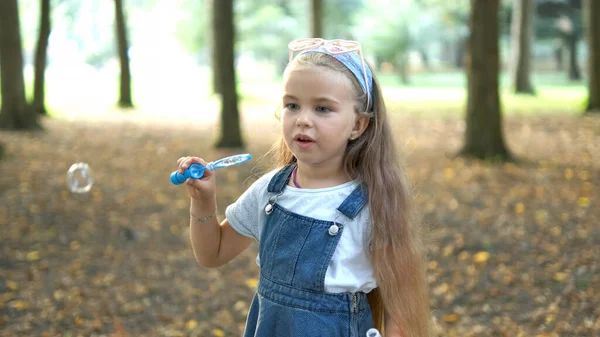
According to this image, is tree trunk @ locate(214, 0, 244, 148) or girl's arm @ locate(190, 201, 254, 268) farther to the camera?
tree trunk @ locate(214, 0, 244, 148)

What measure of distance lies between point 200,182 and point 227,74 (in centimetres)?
892

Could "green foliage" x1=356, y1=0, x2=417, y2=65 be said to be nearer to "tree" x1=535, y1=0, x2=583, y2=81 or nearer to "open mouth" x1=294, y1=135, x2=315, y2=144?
"tree" x1=535, y1=0, x2=583, y2=81

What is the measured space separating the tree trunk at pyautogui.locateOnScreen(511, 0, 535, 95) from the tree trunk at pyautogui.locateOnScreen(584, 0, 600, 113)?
662 cm

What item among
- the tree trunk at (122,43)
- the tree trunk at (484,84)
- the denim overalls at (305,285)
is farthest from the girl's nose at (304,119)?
the tree trunk at (122,43)

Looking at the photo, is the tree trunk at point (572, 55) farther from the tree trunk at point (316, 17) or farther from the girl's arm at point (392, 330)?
the girl's arm at point (392, 330)

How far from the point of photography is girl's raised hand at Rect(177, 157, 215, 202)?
212 cm

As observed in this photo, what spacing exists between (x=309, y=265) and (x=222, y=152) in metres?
9.07

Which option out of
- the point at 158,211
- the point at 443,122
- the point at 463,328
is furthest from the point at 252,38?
the point at 463,328

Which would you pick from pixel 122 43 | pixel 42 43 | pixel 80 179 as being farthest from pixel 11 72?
pixel 80 179

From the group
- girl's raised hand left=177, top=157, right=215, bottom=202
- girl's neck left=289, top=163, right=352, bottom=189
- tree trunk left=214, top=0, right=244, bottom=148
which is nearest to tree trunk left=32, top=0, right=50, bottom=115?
tree trunk left=214, top=0, right=244, bottom=148

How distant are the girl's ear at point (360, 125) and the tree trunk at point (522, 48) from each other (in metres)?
21.0

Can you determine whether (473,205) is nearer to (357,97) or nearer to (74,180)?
(74,180)

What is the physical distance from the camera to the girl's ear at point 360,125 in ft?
7.05

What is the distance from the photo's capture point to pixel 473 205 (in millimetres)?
7641
